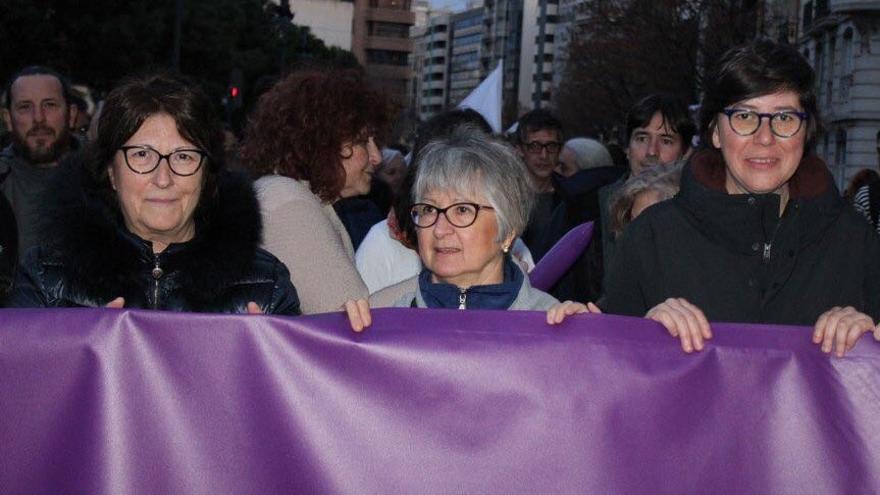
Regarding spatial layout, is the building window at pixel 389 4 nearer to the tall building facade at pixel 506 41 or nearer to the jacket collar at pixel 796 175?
the tall building facade at pixel 506 41

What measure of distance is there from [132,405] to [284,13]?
2847 cm

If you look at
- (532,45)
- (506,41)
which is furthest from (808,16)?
(506,41)

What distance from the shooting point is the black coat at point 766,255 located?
147 inches

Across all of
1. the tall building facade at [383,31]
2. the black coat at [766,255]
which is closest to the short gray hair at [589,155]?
the black coat at [766,255]

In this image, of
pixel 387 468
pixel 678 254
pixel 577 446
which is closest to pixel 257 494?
pixel 387 468

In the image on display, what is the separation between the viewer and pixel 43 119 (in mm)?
6797

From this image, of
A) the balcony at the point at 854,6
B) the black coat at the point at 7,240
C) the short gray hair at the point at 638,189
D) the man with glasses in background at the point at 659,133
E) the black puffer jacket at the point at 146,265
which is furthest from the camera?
the balcony at the point at 854,6

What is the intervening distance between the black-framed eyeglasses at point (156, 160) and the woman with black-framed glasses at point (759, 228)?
1131 millimetres

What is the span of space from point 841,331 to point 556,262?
184 centimetres

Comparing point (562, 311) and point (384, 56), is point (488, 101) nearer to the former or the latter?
point (562, 311)

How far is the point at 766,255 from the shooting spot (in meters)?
3.76

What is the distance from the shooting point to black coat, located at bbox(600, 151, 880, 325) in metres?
3.72

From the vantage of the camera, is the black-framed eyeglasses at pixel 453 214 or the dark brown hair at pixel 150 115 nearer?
the dark brown hair at pixel 150 115

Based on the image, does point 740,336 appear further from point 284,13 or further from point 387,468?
point 284,13
